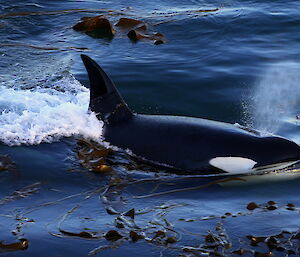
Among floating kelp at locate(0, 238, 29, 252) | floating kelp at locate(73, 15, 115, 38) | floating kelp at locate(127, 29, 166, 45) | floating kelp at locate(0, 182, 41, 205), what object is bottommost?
floating kelp at locate(0, 182, 41, 205)

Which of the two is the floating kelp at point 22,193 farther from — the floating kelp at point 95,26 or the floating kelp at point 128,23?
the floating kelp at point 128,23

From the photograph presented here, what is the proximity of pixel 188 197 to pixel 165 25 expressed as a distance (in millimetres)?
7363

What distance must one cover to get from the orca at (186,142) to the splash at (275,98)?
1398mm

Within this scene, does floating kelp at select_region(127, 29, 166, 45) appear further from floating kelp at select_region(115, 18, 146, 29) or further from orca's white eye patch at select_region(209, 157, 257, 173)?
orca's white eye patch at select_region(209, 157, 257, 173)

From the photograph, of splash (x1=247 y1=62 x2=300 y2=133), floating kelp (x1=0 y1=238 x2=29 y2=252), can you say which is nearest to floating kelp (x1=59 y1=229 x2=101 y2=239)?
floating kelp (x1=0 y1=238 x2=29 y2=252)

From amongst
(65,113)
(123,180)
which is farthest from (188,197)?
(65,113)

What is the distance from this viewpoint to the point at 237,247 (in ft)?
18.5

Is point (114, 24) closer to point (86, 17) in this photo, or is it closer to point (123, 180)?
point (86, 17)

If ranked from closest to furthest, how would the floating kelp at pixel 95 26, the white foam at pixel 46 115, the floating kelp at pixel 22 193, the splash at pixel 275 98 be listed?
the floating kelp at pixel 22 193 < the white foam at pixel 46 115 < the splash at pixel 275 98 < the floating kelp at pixel 95 26

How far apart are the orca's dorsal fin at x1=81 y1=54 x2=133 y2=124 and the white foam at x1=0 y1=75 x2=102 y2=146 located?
0.17 meters

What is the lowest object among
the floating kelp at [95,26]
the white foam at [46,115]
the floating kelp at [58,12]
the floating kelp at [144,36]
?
the white foam at [46,115]

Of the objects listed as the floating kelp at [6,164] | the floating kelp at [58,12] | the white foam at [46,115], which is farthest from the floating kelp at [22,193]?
the floating kelp at [58,12]

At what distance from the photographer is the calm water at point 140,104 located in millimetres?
6047

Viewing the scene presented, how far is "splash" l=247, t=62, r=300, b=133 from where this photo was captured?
30.5 feet
